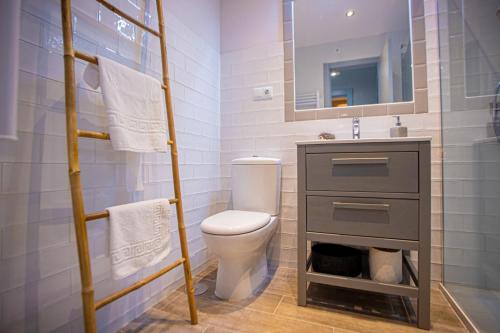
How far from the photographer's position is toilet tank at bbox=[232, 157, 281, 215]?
1.59m

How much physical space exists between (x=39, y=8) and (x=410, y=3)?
1.96 metres

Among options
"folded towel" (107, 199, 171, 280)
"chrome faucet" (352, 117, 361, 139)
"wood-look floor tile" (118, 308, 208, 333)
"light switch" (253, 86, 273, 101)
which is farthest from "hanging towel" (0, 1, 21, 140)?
"chrome faucet" (352, 117, 361, 139)

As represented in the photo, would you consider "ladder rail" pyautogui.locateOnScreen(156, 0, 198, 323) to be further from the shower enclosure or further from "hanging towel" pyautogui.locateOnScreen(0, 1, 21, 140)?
the shower enclosure

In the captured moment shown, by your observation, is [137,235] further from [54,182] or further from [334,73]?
[334,73]

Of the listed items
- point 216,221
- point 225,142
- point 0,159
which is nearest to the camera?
point 0,159

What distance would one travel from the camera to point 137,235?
0.94 meters

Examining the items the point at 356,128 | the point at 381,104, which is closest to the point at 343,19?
the point at 381,104

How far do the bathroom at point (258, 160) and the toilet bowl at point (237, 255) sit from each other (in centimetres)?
1

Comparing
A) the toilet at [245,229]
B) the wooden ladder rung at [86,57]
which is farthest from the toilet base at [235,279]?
the wooden ladder rung at [86,57]

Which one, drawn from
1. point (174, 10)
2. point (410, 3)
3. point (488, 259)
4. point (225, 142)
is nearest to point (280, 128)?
point (225, 142)

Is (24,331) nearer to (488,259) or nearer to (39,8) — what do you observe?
(39,8)

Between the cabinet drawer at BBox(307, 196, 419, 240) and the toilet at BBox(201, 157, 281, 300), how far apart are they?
31 centimetres

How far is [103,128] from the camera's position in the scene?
1.04 metres

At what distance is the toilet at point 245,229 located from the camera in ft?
3.94
